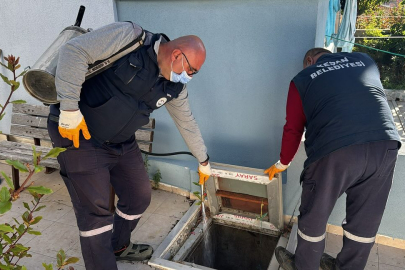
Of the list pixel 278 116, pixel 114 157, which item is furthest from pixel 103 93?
pixel 278 116

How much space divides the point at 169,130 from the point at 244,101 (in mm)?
949

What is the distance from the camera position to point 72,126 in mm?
1933

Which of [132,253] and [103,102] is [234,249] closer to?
[132,253]

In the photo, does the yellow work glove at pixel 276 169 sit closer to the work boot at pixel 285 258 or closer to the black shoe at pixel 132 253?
the work boot at pixel 285 258

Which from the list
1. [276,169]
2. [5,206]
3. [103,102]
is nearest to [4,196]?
[5,206]

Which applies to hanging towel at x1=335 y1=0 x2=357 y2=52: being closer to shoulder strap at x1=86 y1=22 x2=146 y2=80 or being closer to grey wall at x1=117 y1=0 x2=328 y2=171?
grey wall at x1=117 y1=0 x2=328 y2=171

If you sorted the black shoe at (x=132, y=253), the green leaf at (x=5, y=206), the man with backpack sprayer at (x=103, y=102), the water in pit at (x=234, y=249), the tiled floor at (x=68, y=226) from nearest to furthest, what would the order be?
1. the green leaf at (x=5, y=206)
2. the man with backpack sprayer at (x=103, y=102)
3. the black shoe at (x=132, y=253)
4. the tiled floor at (x=68, y=226)
5. the water in pit at (x=234, y=249)

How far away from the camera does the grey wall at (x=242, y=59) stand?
2660mm

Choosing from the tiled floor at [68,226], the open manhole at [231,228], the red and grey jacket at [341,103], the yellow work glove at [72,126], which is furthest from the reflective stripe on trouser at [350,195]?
the yellow work glove at [72,126]

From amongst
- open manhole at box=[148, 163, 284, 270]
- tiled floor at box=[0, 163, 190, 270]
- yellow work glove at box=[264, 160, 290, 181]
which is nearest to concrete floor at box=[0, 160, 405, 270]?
tiled floor at box=[0, 163, 190, 270]

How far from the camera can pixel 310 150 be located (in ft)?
7.07

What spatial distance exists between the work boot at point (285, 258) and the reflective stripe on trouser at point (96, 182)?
46.1 inches

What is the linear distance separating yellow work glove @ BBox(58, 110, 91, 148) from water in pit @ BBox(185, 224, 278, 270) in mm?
1621

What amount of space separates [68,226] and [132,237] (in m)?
0.68
